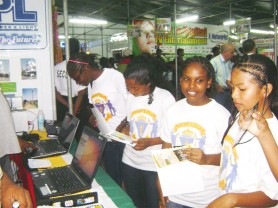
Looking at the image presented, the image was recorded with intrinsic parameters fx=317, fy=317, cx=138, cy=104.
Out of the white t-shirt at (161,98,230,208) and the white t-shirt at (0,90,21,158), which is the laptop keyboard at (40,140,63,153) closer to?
the white t-shirt at (0,90,21,158)

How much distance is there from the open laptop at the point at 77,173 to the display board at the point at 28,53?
67.1 inches

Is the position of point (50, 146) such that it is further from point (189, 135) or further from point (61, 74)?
point (189, 135)

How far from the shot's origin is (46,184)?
Result: 1781mm

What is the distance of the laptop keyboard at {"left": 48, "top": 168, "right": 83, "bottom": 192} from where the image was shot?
1.75m

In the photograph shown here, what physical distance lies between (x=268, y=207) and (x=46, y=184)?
116 cm

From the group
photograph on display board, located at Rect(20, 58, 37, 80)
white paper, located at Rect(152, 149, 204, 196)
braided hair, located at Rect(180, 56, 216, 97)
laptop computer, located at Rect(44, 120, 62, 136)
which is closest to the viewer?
white paper, located at Rect(152, 149, 204, 196)

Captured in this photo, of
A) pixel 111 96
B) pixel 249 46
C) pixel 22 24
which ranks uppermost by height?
pixel 22 24

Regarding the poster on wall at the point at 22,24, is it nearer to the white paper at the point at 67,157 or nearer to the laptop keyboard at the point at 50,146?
the laptop keyboard at the point at 50,146

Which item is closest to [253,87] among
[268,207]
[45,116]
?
[268,207]

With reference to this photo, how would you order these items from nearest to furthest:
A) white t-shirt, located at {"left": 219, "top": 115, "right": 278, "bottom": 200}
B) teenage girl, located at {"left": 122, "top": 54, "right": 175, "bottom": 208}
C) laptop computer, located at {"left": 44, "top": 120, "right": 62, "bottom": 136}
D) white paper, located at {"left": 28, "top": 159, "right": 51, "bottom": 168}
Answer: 1. white t-shirt, located at {"left": 219, "top": 115, "right": 278, "bottom": 200}
2. teenage girl, located at {"left": 122, "top": 54, "right": 175, "bottom": 208}
3. white paper, located at {"left": 28, "top": 159, "right": 51, "bottom": 168}
4. laptop computer, located at {"left": 44, "top": 120, "right": 62, "bottom": 136}

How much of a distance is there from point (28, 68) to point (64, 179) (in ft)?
6.69

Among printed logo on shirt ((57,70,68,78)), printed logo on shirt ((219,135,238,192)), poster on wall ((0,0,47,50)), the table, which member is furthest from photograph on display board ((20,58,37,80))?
printed logo on shirt ((219,135,238,192))

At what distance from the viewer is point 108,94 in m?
2.73

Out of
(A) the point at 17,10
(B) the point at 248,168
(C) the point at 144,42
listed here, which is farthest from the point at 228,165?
(C) the point at 144,42
